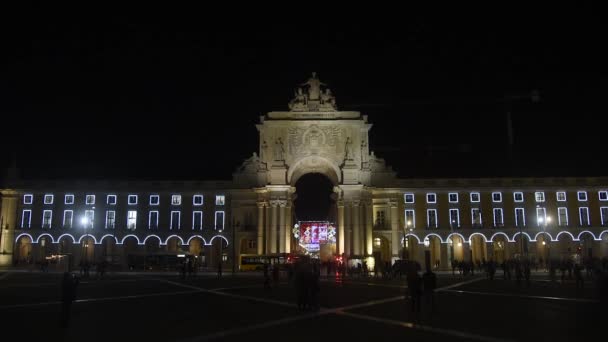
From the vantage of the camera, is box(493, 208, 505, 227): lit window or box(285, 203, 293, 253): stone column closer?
box(285, 203, 293, 253): stone column

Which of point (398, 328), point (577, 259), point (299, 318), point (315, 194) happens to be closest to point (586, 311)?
point (398, 328)

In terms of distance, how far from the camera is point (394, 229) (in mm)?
80938

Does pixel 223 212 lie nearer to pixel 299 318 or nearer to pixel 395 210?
pixel 395 210

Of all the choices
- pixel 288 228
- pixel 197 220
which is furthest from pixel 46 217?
pixel 288 228

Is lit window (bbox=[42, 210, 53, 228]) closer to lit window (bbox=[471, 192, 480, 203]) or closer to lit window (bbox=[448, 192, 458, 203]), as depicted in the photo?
lit window (bbox=[448, 192, 458, 203])

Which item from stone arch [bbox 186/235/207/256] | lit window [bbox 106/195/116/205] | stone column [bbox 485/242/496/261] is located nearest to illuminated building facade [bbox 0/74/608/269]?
stone column [bbox 485/242/496/261]

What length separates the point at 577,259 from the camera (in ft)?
251

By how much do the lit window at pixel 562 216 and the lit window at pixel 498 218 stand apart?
8402 millimetres

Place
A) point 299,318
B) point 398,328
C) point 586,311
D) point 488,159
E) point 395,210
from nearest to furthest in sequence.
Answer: point 398,328, point 299,318, point 586,311, point 395,210, point 488,159

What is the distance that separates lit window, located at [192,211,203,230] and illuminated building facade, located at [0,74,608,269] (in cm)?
16

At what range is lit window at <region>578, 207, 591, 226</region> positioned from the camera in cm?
8000

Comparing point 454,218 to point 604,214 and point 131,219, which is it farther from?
point 131,219

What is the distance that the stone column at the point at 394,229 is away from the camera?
8019 cm

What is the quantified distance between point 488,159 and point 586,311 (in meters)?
77.7
